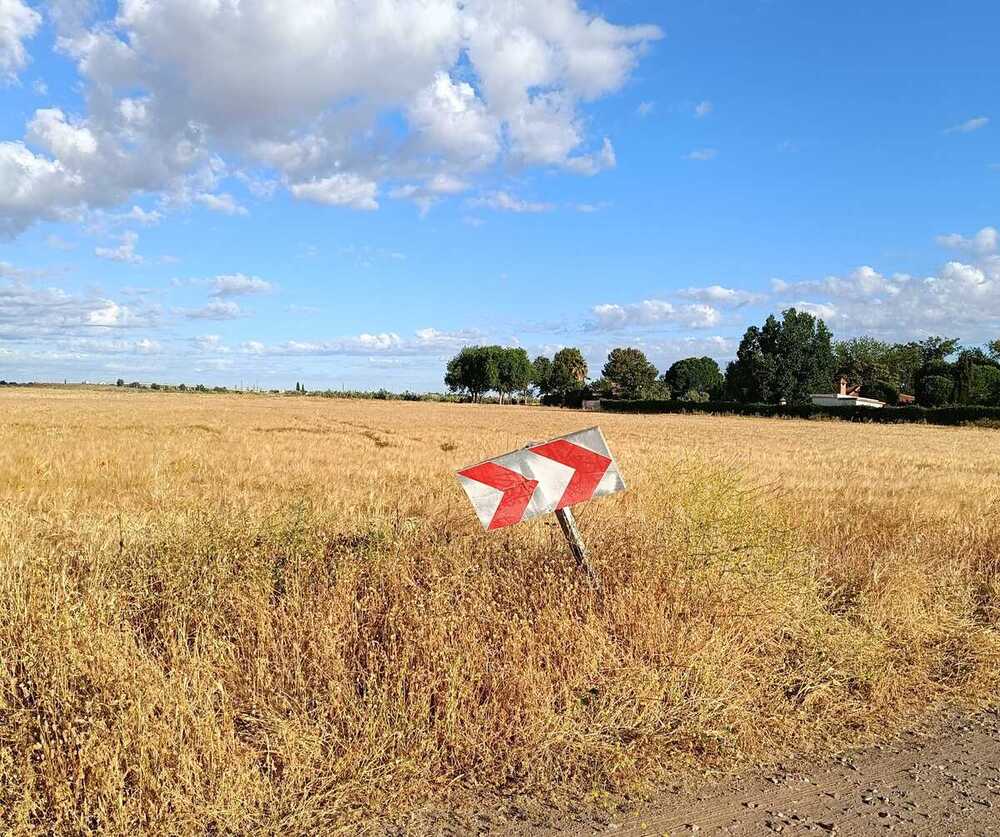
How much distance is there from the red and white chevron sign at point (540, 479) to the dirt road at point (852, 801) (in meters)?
1.77

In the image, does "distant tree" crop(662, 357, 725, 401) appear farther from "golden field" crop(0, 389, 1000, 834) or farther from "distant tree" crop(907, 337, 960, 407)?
"golden field" crop(0, 389, 1000, 834)

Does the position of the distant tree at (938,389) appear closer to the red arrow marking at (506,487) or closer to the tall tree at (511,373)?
the tall tree at (511,373)

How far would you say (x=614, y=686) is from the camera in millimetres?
3738

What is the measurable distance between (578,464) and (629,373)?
437 feet

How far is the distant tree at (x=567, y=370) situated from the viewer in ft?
495

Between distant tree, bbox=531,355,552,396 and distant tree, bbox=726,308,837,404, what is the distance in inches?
2289

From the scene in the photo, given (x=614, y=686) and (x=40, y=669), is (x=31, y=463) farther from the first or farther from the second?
(x=614, y=686)

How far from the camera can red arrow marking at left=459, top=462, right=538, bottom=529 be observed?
4445 mm

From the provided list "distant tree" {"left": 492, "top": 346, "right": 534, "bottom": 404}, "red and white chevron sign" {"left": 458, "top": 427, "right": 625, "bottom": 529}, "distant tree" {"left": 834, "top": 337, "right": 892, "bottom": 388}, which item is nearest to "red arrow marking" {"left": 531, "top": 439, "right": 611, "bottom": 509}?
"red and white chevron sign" {"left": 458, "top": 427, "right": 625, "bottom": 529}

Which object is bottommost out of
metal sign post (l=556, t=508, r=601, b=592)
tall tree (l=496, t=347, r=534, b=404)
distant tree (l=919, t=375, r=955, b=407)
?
metal sign post (l=556, t=508, r=601, b=592)

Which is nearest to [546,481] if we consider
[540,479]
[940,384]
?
[540,479]

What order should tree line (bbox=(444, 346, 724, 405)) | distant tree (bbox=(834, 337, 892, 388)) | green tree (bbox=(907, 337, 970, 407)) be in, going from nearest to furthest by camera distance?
green tree (bbox=(907, 337, 970, 407)) → distant tree (bbox=(834, 337, 892, 388)) → tree line (bbox=(444, 346, 724, 405))

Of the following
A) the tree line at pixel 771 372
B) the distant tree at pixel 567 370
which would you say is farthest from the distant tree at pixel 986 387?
the distant tree at pixel 567 370

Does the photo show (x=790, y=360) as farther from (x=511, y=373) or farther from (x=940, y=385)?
(x=511, y=373)
